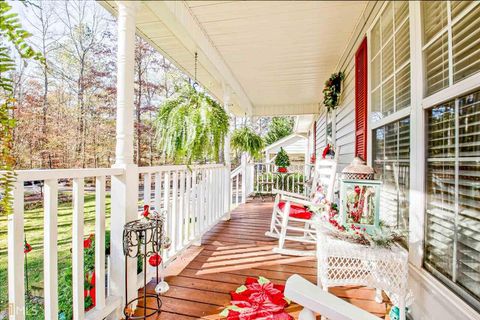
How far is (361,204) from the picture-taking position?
157 cm

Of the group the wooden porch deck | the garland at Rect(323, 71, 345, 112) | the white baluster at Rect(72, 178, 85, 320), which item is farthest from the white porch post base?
the garland at Rect(323, 71, 345, 112)

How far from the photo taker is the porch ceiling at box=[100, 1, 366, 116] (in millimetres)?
510

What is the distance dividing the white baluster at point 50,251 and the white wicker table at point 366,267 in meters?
A: 1.45

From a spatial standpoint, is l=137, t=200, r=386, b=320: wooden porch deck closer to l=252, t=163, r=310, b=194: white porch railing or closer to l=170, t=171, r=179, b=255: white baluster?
l=170, t=171, r=179, b=255: white baluster

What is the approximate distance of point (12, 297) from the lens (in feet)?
3.19

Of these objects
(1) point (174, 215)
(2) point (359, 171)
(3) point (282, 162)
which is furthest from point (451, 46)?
(3) point (282, 162)

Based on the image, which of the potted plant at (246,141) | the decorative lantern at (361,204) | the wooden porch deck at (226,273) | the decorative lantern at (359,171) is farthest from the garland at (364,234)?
the potted plant at (246,141)

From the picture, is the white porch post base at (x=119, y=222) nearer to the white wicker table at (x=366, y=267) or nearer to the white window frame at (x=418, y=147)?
the white wicker table at (x=366, y=267)

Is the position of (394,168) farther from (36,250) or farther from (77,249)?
(36,250)

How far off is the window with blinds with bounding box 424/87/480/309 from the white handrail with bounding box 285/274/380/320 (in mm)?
651

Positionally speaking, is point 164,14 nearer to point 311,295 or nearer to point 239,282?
point 311,295

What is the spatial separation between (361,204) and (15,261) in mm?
1824

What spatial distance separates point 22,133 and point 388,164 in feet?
11.7

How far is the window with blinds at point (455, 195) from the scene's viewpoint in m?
0.99
